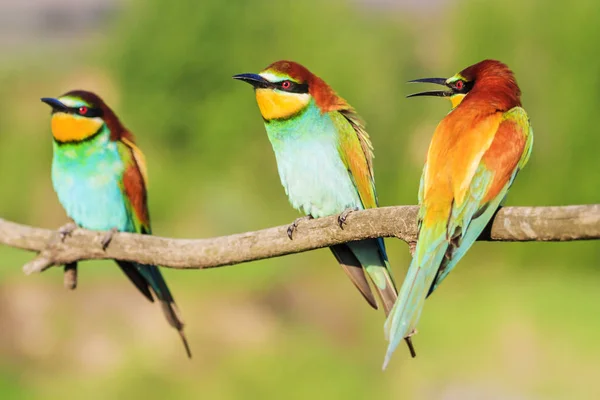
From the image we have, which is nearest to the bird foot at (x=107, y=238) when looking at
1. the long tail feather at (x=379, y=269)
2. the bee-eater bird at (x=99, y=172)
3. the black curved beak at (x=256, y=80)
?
the bee-eater bird at (x=99, y=172)

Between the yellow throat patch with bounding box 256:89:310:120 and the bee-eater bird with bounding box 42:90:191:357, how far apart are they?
83cm

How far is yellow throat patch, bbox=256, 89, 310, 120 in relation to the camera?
2.39m

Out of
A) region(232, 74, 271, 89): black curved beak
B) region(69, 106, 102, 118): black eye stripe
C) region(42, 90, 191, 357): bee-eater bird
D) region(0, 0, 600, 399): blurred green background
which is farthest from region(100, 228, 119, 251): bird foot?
region(0, 0, 600, 399): blurred green background

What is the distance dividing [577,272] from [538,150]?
117 centimetres

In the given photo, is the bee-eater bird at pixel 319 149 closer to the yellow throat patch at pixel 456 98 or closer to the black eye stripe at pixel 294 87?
the black eye stripe at pixel 294 87

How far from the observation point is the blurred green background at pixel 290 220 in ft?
24.1

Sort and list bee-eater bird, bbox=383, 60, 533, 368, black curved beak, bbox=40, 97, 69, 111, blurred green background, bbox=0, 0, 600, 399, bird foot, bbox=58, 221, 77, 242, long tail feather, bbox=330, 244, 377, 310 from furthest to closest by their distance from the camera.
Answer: blurred green background, bbox=0, 0, 600, 399 → black curved beak, bbox=40, 97, 69, 111 → bird foot, bbox=58, 221, 77, 242 → long tail feather, bbox=330, 244, 377, 310 → bee-eater bird, bbox=383, 60, 533, 368

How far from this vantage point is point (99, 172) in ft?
10.4

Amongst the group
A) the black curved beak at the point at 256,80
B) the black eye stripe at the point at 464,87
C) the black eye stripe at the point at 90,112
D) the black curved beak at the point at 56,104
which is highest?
the black curved beak at the point at 256,80

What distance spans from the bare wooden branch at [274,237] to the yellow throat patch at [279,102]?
0.41 metres

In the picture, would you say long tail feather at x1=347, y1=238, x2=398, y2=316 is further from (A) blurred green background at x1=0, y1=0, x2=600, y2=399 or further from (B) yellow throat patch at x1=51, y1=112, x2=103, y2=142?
(A) blurred green background at x1=0, y1=0, x2=600, y2=399

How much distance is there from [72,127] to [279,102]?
0.93 m

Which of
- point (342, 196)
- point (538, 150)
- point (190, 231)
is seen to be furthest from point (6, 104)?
point (342, 196)

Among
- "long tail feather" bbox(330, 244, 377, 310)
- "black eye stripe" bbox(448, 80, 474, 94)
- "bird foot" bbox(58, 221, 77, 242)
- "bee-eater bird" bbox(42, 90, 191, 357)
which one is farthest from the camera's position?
"bee-eater bird" bbox(42, 90, 191, 357)
